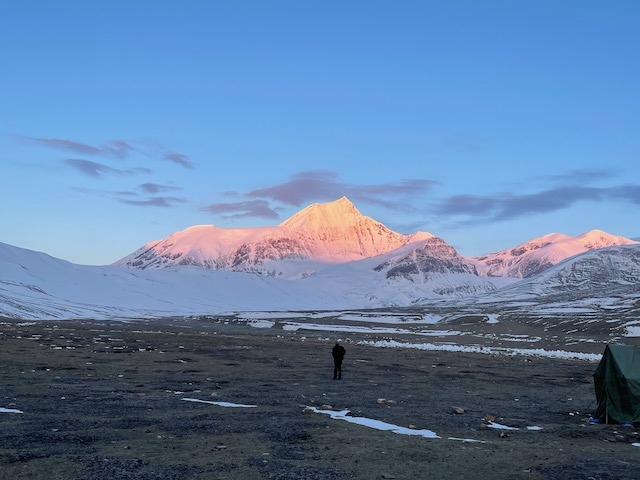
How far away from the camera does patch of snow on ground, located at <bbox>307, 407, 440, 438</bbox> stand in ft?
60.7

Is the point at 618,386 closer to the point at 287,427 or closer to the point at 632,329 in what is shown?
the point at 287,427

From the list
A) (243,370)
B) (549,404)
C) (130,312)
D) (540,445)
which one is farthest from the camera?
(130,312)

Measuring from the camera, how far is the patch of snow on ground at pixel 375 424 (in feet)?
60.7

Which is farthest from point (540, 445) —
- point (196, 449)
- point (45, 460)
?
point (45, 460)

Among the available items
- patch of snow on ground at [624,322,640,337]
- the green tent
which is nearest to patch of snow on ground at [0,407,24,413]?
the green tent

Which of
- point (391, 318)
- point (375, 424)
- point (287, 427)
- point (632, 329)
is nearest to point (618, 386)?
point (375, 424)

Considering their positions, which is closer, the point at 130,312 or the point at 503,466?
the point at 503,466

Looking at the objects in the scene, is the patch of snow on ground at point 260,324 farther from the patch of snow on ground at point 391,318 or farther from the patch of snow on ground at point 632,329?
the patch of snow on ground at point 632,329

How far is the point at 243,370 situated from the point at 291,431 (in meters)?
20.3

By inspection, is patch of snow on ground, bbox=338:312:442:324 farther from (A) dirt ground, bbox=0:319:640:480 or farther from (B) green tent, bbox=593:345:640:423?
(B) green tent, bbox=593:345:640:423

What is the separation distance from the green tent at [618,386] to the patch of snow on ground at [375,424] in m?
7.06

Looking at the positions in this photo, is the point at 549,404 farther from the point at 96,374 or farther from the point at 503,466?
the point at 96,374

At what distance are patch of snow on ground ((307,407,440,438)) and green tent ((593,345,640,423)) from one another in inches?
278

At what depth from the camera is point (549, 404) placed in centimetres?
2650
